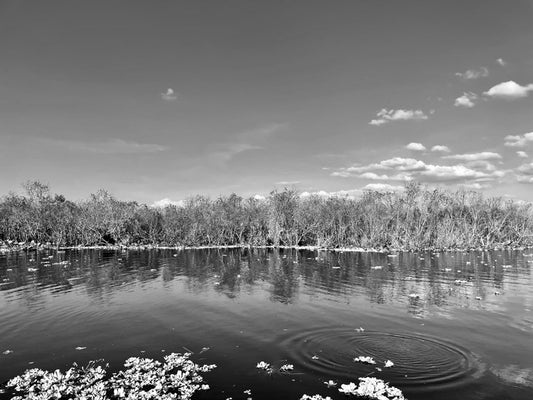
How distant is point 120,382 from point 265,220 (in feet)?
374

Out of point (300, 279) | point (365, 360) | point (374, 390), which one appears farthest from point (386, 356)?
point (300, 279)

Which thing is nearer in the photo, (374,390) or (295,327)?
(374,390)

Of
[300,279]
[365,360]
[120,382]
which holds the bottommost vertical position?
[120,382]

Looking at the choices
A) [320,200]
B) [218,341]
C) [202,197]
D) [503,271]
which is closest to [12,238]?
[202,197]

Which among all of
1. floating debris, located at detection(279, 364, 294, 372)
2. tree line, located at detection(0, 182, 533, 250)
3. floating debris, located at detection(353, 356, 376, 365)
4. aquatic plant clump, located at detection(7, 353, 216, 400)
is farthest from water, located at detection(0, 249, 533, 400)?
tree line, located at detection(0, 182, 533, 250)

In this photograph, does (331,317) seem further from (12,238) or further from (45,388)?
(12,238)

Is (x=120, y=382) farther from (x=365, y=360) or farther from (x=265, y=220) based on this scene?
(x=265, y=220)

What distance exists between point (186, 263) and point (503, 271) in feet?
189

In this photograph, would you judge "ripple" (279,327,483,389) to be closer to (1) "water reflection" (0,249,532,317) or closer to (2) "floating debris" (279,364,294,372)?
(2) "floating debris" (279,364,294,372)

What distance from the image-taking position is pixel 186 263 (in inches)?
3105

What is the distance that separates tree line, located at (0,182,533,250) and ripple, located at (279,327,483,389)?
88867mm

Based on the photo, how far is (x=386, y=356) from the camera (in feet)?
75.8

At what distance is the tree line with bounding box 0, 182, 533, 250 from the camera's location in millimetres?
118000

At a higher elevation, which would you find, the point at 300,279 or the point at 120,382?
the point at 300,279
